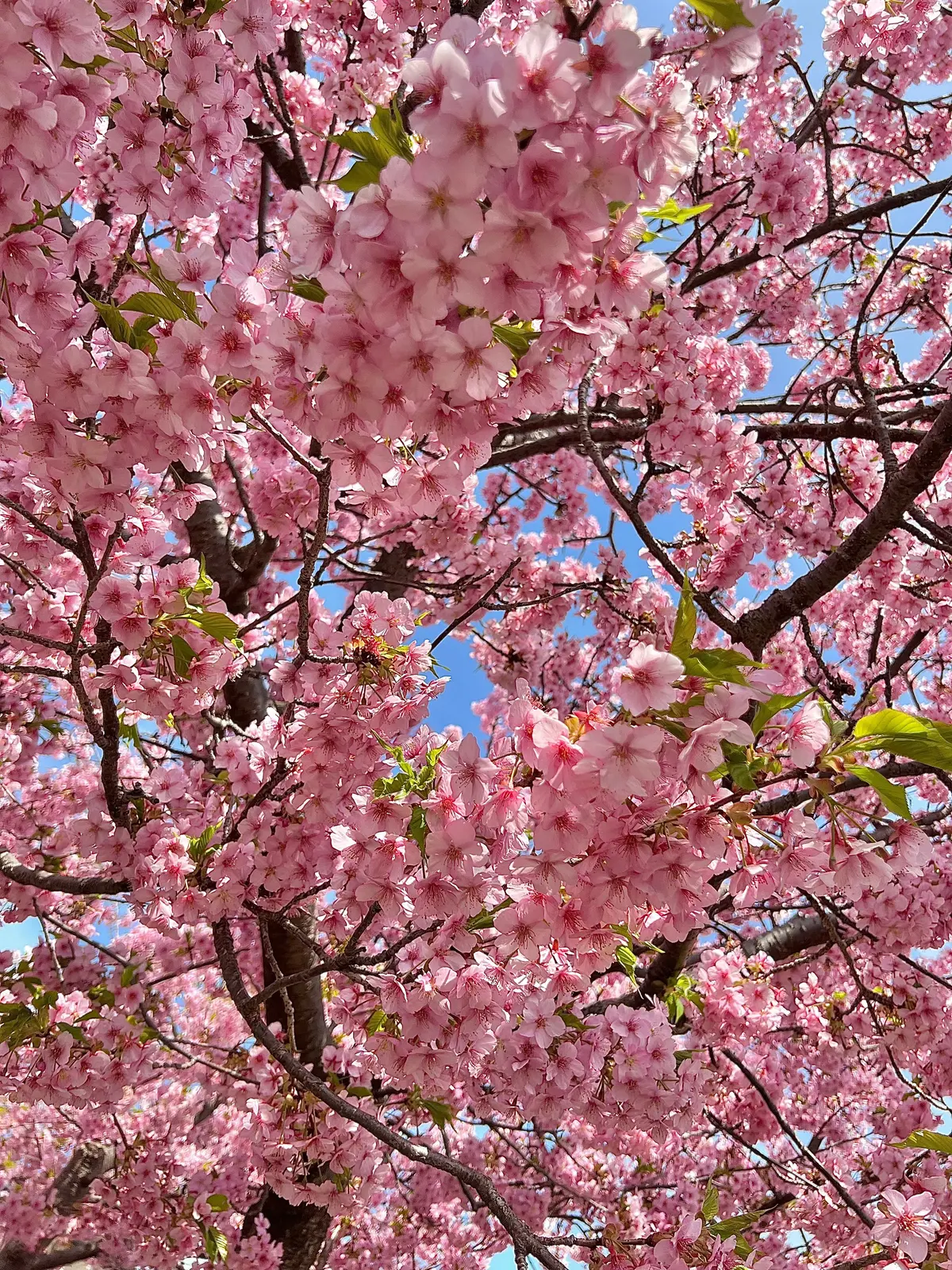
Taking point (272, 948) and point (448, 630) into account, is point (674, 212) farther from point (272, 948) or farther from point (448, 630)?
point (272, 948)

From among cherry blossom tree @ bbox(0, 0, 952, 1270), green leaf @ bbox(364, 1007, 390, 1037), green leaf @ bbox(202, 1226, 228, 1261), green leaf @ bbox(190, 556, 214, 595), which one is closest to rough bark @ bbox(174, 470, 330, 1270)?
cherry blossom tree @ bbox(0, 0, 952, 1270)

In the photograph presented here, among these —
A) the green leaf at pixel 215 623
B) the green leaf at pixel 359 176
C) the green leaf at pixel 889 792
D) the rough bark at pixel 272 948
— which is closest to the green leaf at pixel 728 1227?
the green leaf at pixel 889 792

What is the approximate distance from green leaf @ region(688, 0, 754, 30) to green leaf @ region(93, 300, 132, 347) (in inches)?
48.8

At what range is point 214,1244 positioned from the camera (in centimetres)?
357

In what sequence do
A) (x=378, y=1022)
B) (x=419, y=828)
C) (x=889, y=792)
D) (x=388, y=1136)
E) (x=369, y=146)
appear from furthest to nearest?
(x=378, y=1022) → (x=388, y=1136) → (x=419, y=828) → (x=889, y=792) → (x=369, y=146)

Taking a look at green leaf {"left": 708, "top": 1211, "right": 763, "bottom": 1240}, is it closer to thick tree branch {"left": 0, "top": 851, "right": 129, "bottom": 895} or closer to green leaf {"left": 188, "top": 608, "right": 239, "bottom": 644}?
green leaf {"left": 188, "top": 608, "right": 239, "bottom": 644}

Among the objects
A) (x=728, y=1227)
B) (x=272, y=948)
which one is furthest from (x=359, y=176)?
(x=272, y=948)

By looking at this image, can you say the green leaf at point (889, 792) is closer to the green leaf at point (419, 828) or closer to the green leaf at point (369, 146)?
the green leaf at point (419, 828)

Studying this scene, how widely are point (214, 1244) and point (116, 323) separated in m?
3.98

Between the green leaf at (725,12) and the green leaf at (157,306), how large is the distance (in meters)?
1.16

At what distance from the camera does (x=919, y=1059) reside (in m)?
4.02

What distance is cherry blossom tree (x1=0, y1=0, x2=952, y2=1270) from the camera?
1204mm

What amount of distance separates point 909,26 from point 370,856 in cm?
446

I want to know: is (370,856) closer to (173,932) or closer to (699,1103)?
(173,932)
